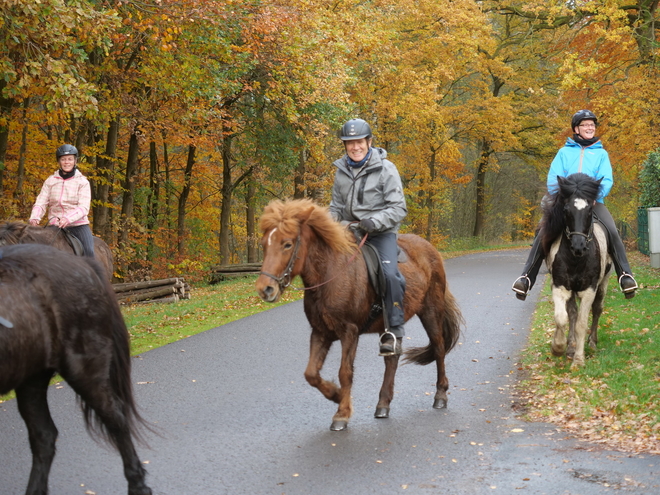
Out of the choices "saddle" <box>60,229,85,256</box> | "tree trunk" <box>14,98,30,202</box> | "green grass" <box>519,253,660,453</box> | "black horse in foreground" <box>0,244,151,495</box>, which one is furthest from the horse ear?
"tree trunk" <box>14,98,30,202</box>

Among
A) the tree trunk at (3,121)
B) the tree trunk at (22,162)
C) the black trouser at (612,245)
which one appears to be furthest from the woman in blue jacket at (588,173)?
the tree trunk at (22,162)

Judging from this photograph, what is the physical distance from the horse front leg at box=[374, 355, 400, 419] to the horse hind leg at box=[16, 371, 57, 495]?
3113 mm

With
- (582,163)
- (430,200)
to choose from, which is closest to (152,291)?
(582,163)

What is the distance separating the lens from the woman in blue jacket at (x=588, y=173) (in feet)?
29.9

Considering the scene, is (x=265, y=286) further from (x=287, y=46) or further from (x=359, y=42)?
(x=359, y=42)

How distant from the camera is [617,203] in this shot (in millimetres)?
38125

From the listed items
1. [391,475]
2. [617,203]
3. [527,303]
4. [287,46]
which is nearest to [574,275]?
[391,475]

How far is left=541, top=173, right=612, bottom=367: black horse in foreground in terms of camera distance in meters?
8.60

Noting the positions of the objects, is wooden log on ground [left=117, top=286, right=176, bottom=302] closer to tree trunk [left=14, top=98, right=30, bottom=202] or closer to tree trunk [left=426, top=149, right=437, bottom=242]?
tree trunk [left=14, top=98, right=30, bottom=202]

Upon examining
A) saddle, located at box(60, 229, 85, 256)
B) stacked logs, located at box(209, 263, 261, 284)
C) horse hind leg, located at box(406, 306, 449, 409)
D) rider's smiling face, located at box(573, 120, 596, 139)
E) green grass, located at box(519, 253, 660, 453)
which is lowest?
stacked logs, located at box(209, 263, 261, 284)

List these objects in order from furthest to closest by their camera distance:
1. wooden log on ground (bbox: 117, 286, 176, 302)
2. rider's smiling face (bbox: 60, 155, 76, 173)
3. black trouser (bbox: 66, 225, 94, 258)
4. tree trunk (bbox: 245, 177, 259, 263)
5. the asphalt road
→ tree trunk (bbox: 245, 177, 259, 263) → wooden log on ground (bbox: 117, 286, 176, 302) → black trouser (bbox: 66, 225, 94, 258) → rider's smiling face (bbox: 60, 155, 76, 173) → the asphalt road

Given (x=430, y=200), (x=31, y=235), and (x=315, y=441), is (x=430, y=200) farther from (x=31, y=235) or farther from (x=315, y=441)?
(x=315, y=441)

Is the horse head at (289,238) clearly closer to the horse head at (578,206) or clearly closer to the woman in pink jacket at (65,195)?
the horse head at (578,206)

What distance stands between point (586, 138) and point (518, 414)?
392 centimetres
